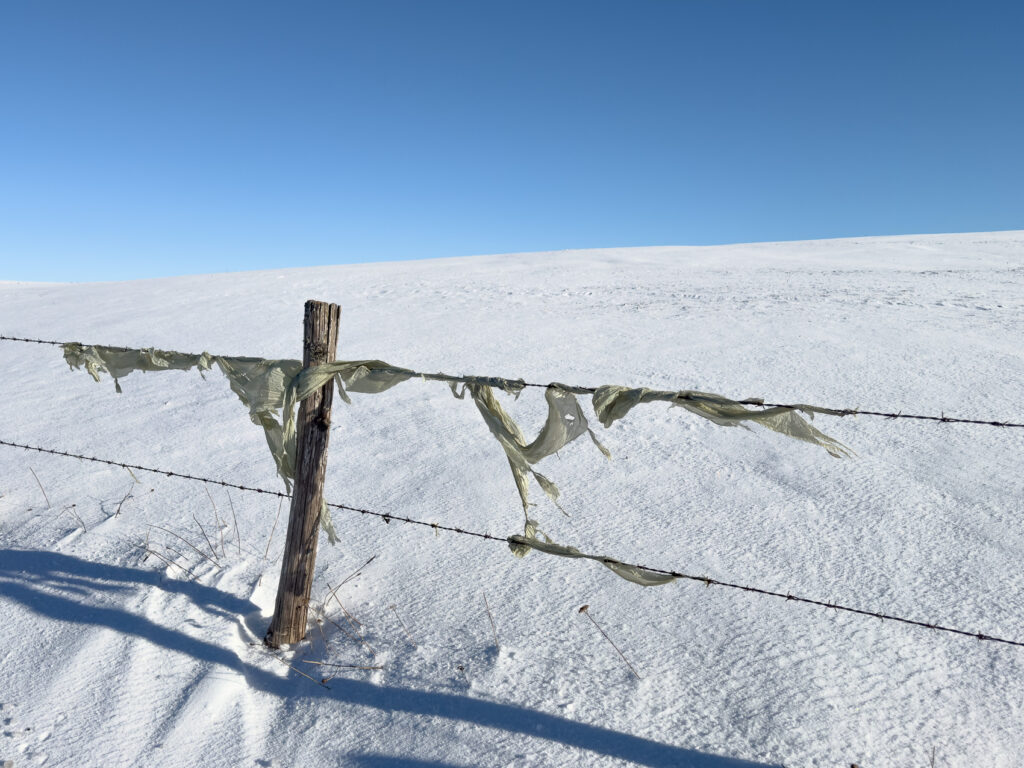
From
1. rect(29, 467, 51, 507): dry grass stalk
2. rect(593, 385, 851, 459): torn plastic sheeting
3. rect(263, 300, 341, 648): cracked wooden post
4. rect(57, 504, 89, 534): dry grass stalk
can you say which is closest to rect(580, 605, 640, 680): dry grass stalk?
rect(593, 385, 851, 459): torn plastic sheeting

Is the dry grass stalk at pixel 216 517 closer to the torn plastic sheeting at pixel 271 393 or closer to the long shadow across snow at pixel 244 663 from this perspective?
the long shadow across snow at pixel 244 663

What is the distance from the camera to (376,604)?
8.73 ft

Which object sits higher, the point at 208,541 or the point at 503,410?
the point at 503,410

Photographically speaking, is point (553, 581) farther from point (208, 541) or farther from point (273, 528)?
point (208, 541)

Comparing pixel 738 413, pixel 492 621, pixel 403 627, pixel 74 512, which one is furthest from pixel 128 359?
pixel 738 413

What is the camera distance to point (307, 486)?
236 cm

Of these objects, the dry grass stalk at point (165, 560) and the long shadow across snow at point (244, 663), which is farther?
the dry grass stalk at point (165, 560)

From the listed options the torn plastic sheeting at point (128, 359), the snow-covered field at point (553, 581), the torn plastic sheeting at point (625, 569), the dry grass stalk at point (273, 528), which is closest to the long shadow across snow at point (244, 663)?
the snow-covered field at point (553, 581)

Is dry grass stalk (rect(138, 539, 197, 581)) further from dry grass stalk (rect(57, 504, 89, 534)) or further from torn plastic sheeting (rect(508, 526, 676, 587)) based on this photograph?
torn plastic sheeting (rect(508, 526, 676, 587))

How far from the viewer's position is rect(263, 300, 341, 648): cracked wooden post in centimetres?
227

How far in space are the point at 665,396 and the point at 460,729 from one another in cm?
121

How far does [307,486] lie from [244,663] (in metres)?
0.68

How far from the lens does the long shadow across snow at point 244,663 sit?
1917 mm

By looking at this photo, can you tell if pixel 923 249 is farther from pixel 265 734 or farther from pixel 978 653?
pixel 265 734
